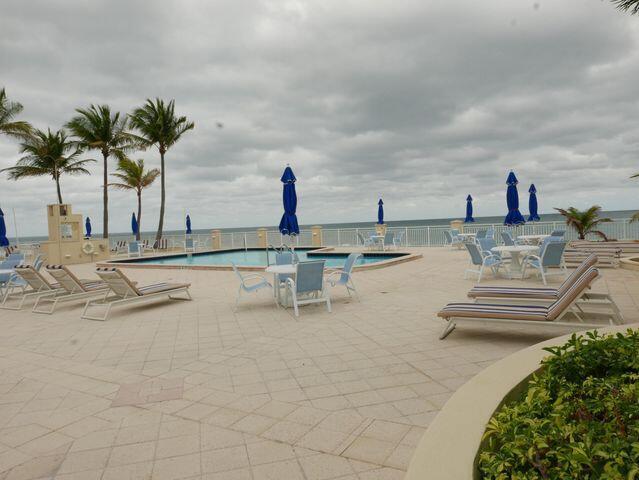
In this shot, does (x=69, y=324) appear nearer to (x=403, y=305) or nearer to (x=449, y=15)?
(x=403, y=305)

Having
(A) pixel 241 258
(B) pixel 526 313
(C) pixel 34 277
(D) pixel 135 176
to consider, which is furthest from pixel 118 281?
(D) pixel 135 176

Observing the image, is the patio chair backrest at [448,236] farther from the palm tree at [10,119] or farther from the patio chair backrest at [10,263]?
the palm tree at [10,119]

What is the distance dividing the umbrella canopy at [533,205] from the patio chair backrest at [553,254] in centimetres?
665

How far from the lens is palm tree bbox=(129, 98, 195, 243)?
22938 mm

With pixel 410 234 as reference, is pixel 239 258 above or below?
below

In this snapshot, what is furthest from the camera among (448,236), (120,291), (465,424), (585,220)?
(448,236)

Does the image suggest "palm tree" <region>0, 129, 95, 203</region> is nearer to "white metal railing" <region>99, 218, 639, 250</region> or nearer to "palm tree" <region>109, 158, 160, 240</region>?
"palm tree" <region>109, 158, 160, 240</region>

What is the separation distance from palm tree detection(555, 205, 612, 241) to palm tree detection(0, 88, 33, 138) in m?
21.6

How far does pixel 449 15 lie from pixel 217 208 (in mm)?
21427

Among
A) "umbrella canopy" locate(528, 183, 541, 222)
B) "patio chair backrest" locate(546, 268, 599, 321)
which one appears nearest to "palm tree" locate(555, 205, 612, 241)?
"umbrella canopy" locate(528, 183, 541, 222)

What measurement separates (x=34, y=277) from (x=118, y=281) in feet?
8.20

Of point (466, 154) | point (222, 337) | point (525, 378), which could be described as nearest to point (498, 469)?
point (525, 378)

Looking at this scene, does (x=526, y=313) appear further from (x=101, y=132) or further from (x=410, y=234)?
(x=101, y=132)

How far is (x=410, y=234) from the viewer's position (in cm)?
1861
